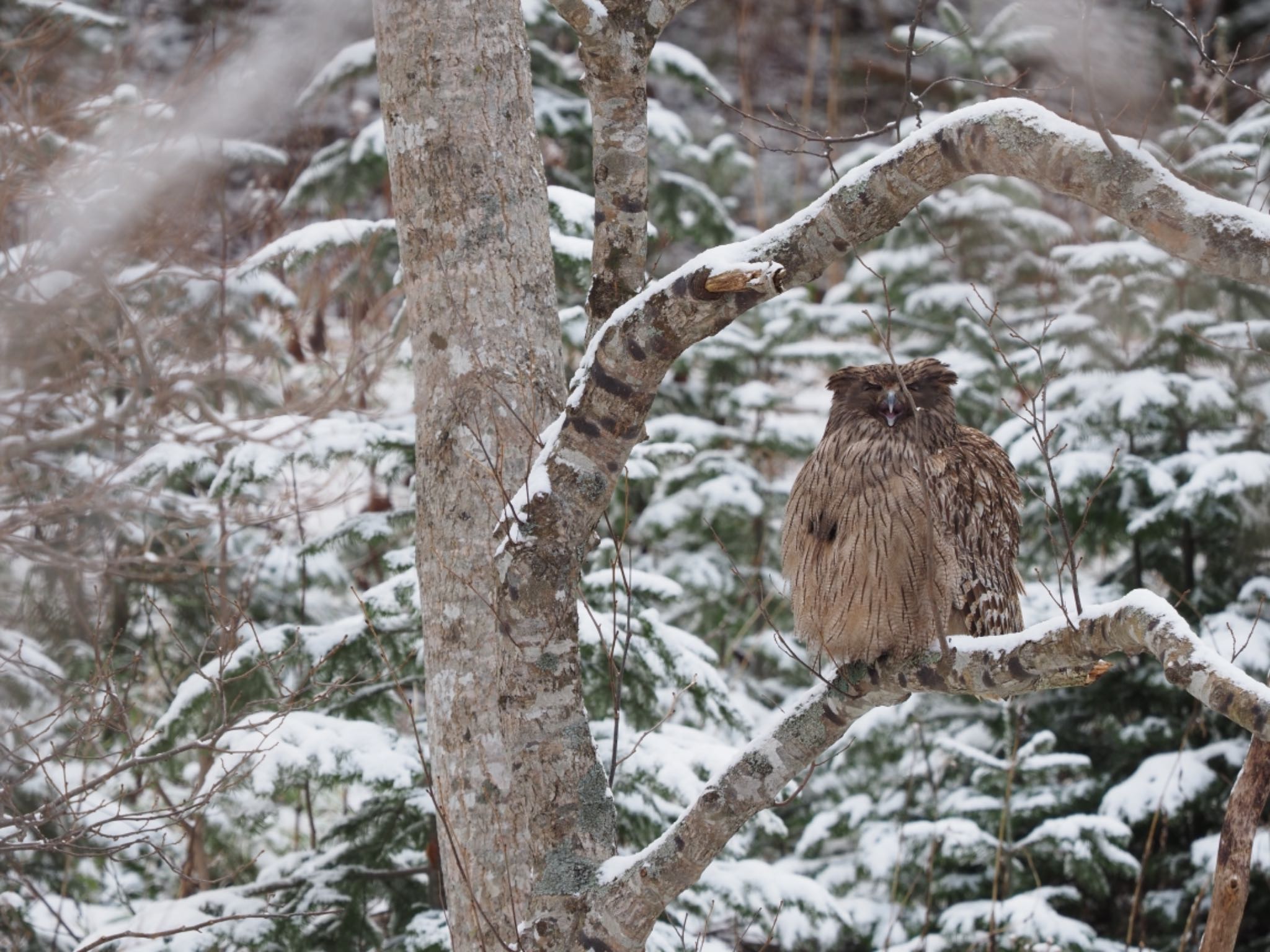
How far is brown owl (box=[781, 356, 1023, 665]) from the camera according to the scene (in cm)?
310

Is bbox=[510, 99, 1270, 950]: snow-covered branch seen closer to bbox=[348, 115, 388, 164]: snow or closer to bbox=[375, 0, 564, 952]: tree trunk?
bbox=[375, 0, 564, 952]: tree trunk

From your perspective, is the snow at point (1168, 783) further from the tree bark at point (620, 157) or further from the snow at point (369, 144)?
the snow at point (369, 144)

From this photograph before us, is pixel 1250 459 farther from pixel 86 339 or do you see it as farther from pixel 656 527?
pixel 86 339

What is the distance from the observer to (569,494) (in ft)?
9.05

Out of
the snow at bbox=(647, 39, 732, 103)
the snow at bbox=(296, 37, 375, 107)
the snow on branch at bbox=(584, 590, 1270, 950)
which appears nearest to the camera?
the snow on branch at bbox=(584, 590, 1270, 950)

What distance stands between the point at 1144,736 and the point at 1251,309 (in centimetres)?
215

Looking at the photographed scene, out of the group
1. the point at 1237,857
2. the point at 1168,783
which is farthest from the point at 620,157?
the point at 1168,783

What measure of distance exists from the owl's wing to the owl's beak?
0.50 ft

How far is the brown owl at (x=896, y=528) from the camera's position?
3098 mm

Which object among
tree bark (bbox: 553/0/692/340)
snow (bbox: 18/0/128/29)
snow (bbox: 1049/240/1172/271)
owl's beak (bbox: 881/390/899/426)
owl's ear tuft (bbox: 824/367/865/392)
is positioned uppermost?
snow (bbox: 18/0/128/29)

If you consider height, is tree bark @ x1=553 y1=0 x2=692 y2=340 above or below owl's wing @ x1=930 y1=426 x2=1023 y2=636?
above

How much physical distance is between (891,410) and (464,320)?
1165mm

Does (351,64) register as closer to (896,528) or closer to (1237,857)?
(896,528)

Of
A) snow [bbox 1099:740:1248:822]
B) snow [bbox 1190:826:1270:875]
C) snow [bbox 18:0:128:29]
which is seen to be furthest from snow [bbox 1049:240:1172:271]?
snow [bbox 18:0:128:29]
